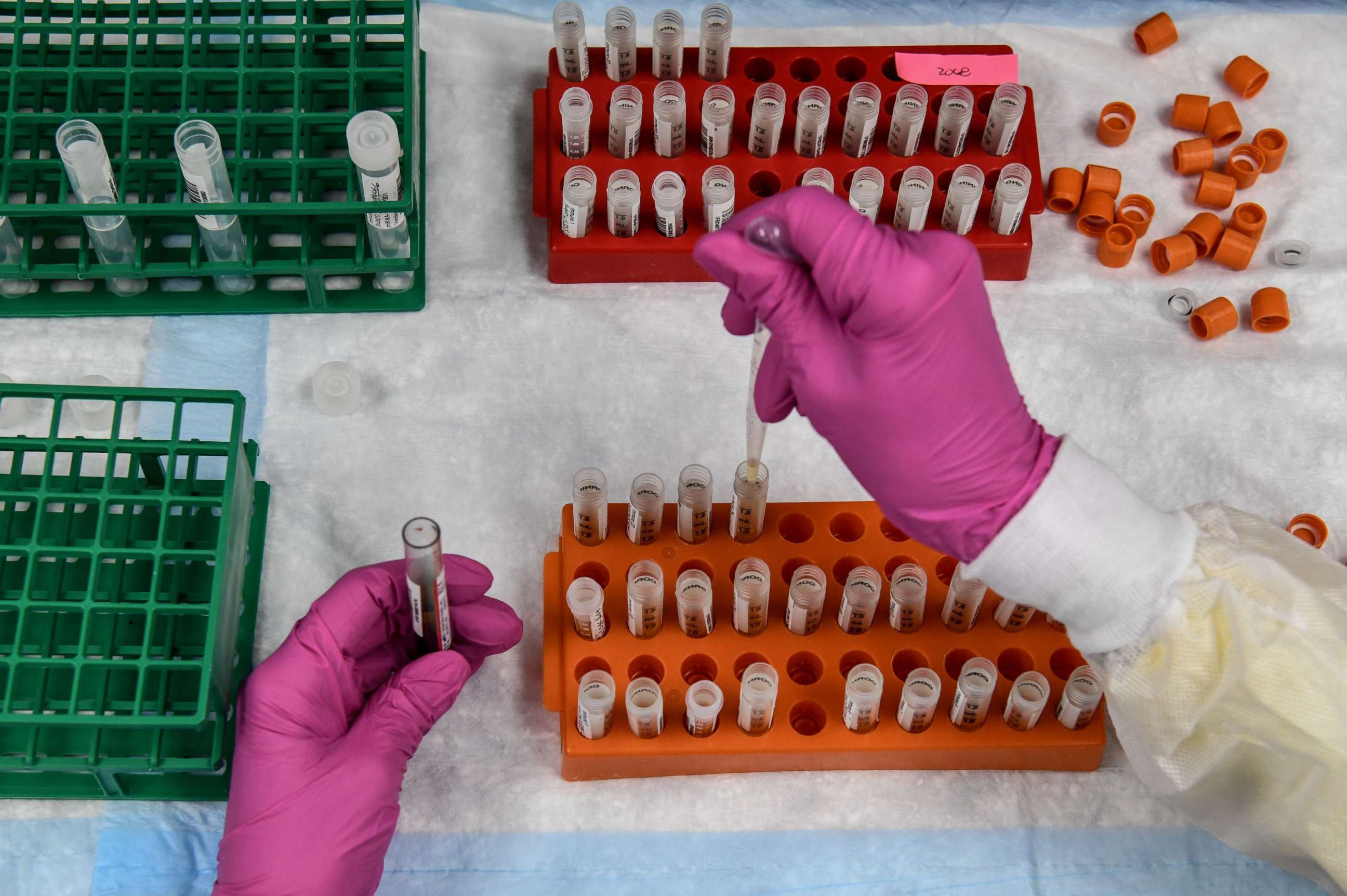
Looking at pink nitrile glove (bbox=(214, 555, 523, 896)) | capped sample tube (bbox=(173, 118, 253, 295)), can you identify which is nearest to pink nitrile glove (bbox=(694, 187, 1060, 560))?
pink nitrile glove (bbox=(214, 555, 523, 896))

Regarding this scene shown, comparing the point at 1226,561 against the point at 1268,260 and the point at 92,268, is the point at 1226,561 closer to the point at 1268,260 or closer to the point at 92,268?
the point at 1268,260

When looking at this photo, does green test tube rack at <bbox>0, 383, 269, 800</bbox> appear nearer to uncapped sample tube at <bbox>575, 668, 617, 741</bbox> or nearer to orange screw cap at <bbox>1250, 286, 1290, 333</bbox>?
uncapped sample tube at <bbox>575, 668, 617, 741</bbox>

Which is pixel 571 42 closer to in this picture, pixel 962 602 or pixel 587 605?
pixel 587 605

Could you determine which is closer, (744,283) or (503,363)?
(744,283)

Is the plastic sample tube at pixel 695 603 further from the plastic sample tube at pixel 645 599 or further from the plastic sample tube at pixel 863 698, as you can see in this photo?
the plastic sample tube at pixel 863 698

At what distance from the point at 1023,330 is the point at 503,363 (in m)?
0.89

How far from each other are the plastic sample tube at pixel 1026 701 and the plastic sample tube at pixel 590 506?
0.64m

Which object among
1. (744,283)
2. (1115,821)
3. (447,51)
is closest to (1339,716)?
(1115,821)

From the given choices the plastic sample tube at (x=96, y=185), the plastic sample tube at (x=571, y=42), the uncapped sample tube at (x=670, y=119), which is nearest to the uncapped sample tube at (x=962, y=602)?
the uncapped sample tube at (x=670, y=119)

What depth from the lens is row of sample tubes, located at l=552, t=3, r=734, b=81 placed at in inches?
102

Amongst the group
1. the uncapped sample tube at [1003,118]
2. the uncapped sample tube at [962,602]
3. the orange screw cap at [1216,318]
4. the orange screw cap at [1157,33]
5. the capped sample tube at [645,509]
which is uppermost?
the orange screw cap at [1157,33]

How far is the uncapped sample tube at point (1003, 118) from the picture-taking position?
8.37 ft

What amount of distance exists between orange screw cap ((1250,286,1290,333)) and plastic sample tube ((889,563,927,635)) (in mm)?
819

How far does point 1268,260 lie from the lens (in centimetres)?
265
